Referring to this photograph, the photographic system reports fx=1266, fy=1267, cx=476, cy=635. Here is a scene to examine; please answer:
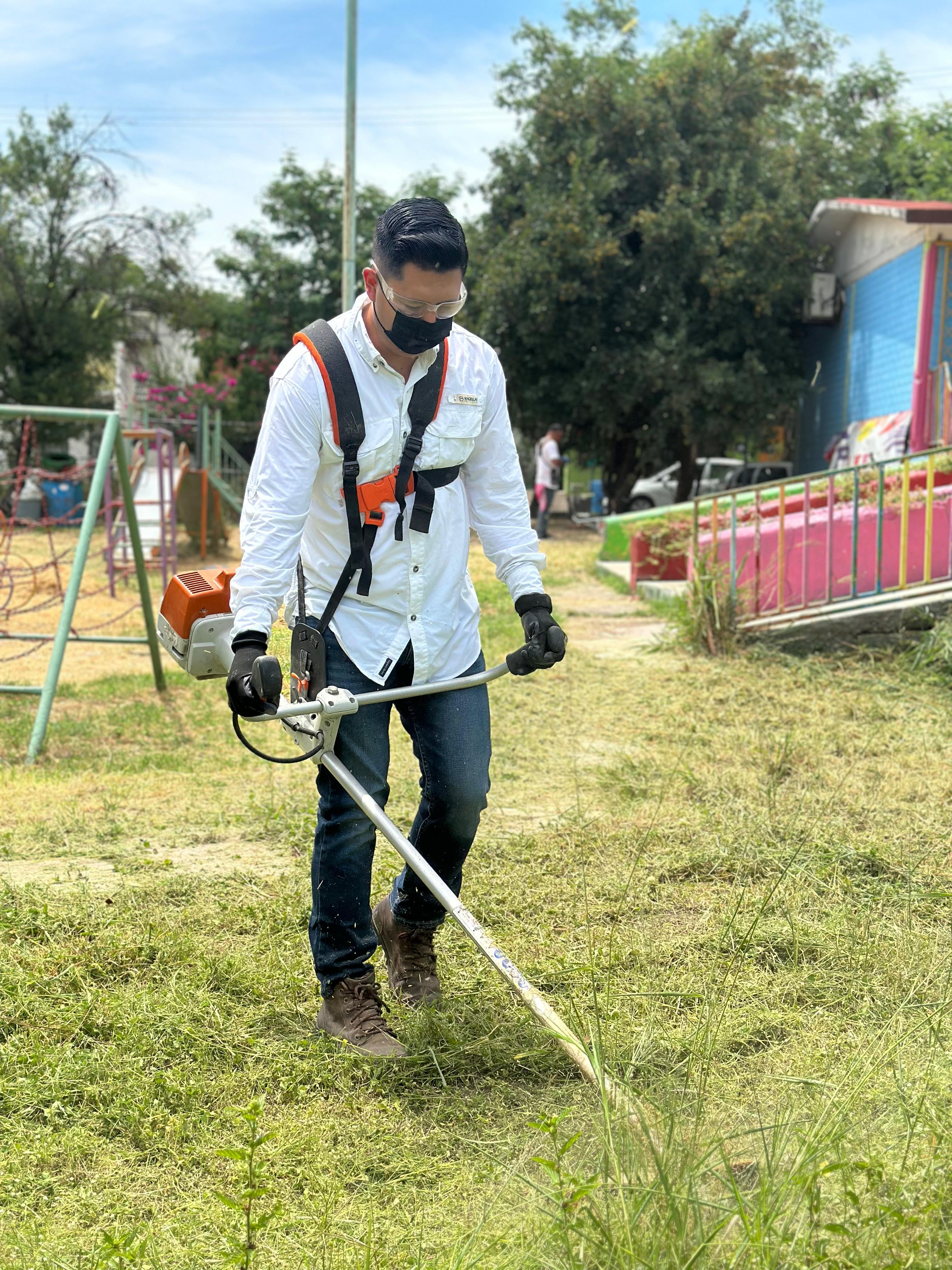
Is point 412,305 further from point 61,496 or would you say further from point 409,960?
point 61,496

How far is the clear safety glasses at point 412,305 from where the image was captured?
2.71 meters

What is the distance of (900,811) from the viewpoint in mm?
4500

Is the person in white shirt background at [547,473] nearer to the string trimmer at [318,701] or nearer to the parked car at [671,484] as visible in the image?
the parked car at [671,484]

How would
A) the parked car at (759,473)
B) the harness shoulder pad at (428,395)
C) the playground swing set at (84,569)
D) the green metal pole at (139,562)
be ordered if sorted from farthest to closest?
the parked car at (759,473) → the green metal pole at (139,562) → the playground swing set at (84,569) → the harness shoulder pad at (428,395)

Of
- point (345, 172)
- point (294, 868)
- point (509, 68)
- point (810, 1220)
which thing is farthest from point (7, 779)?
point (509, 68)

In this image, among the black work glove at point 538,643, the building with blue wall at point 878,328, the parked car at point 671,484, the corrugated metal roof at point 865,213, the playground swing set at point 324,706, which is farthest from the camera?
the parked car at point 671,484

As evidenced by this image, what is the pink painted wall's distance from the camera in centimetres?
737

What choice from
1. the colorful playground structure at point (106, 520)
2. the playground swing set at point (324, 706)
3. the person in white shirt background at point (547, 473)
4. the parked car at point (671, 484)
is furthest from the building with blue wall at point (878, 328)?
the playground swing set at point (324, 706)

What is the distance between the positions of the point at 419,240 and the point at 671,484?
23022 millimetres

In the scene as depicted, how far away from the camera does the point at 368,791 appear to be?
2855 mm

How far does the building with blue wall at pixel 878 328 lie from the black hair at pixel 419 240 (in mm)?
→ 11857

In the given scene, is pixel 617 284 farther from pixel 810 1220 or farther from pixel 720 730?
pixel 810 1220

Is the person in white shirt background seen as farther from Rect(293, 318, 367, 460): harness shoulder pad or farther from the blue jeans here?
Rect(293, 318, 367, 460): harness shoulder pad

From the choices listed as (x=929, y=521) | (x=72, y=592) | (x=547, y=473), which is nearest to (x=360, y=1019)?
(x=72, y=592)
